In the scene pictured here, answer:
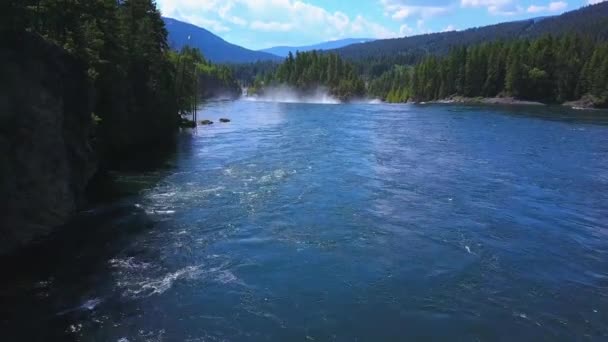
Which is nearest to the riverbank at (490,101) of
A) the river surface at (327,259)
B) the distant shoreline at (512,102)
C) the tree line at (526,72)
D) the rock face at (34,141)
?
the distant shoreline at (512,102)

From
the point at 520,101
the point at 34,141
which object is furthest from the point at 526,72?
the point at 34,141

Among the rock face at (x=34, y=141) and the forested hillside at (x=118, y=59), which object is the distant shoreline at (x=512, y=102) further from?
the rock face at (x=34, y=141)

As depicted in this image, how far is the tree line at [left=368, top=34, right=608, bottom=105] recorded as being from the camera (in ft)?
453

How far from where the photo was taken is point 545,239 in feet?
83.3

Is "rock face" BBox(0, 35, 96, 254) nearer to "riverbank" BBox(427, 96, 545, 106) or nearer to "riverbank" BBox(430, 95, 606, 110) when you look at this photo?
"riverbank" BBox(430, 95, 606, 110)

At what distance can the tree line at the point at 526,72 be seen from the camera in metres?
138

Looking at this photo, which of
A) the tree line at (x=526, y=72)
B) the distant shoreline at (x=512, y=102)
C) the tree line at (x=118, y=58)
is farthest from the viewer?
the tree line at (x=526, y=72)

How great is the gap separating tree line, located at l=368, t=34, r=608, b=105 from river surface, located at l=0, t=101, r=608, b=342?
4465 inches

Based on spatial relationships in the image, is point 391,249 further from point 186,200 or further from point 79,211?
point 79,211

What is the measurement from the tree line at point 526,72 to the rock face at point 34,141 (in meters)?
140

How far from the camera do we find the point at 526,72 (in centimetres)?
14912

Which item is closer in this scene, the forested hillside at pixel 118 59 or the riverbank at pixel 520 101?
the forested hillside at pixel 118 59

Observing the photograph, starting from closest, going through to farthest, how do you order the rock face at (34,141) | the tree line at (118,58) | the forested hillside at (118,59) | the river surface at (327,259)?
the river surface at (327,259) → the rock face at (34,141) → the tree line at (118,58) → the forested hillside at (118,59)

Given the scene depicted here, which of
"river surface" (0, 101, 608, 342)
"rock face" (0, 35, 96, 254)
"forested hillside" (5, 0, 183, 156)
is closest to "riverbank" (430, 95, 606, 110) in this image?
"river surface" (0, 101, 608, 342)
